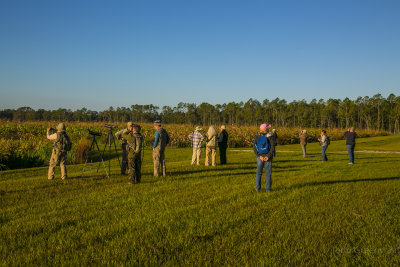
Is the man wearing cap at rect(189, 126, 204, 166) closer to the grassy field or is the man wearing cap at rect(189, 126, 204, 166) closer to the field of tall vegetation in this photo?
the grassy field

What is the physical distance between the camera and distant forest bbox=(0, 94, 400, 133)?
107 meters

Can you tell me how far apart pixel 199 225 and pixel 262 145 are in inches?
147

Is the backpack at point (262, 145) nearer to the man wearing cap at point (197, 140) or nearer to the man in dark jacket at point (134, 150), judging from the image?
the man in dark jacket at point (134, 150)

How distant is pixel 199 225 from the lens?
18.4ft

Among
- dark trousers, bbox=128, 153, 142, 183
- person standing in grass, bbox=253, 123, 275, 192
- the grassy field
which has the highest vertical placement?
person standing in grass, bbox=253, 123, 275, 192

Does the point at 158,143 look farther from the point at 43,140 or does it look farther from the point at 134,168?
the point at 43,140

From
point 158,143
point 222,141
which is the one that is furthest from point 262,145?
point 222,141

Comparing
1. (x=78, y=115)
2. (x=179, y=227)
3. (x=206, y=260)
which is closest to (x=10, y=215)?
(x=179, y=227)

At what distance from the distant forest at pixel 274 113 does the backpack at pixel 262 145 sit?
8824cm

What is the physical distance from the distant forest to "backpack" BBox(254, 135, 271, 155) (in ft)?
290

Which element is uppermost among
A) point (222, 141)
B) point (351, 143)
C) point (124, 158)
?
point (222, 141)

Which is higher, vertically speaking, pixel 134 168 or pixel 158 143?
pixel 158 143

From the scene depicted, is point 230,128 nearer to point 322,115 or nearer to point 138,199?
point 138,199

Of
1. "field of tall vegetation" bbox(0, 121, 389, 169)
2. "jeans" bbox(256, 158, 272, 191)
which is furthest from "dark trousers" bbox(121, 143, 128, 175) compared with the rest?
"field of tall vegetation" bbox(0, 121, 389, 169)
